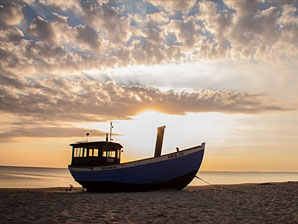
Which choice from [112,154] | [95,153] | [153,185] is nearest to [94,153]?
[95,153]

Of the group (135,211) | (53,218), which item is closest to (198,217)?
(135,211)

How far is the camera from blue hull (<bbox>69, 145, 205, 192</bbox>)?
663 inches

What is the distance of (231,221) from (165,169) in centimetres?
927

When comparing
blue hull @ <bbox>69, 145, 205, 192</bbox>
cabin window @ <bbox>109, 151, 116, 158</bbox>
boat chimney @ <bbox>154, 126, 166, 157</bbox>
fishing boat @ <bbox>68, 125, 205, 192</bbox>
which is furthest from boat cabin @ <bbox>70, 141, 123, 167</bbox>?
boat chimney @ <bbox>154, 126, 166, 157</bbox>

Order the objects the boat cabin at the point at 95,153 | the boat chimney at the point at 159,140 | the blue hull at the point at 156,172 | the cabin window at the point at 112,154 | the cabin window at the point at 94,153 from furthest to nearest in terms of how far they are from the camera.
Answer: the cabin window at the point at 112,154 < the cabin window at the point at 94,153 < the boat cabin at the point at 95,153 < the boat chimney at the point at 159,140 < the blue hull at the point at 156,172

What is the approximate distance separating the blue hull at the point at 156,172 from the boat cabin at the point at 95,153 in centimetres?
210

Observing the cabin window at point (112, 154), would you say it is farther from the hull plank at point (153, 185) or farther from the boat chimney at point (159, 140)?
the boat chimney at point (159, 140)

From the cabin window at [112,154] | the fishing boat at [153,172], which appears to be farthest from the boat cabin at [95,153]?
the fishing boat at [153,172]

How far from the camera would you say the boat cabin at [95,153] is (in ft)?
66.3

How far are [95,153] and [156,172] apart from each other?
21.7ft

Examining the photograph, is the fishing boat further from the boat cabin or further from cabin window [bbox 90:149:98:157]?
cabin window [bbox 90:149:98:157]

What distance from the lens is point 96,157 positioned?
20.3 metres

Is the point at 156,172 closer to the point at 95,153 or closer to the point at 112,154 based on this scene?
the point at 112,154

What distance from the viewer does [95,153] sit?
2077 centimetres
